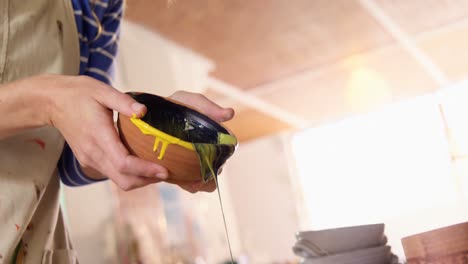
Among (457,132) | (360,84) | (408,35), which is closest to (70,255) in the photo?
(457,132)


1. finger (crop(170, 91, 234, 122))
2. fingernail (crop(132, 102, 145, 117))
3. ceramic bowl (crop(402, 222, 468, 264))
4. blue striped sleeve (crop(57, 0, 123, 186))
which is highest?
blue striped sleeve (crop(57, 0, 123, 186))

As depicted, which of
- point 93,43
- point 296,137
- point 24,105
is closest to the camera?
point 24,105

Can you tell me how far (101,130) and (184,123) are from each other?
170 mm

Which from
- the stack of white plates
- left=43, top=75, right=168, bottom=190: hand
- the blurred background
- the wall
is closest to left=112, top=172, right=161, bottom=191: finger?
left=43, top=75, right=168, bottom=190: hand

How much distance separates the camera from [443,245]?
0.81m

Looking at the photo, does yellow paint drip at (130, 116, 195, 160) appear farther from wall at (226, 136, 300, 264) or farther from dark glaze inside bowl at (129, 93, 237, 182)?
wall at (226, 136, 300, 264)

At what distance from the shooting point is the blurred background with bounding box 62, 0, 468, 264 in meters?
1.79

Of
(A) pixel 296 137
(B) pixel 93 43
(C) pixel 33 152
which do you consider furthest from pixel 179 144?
(A) pixel 296 137

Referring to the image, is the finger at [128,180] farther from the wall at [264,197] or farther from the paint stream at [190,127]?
the wall at [264,197]

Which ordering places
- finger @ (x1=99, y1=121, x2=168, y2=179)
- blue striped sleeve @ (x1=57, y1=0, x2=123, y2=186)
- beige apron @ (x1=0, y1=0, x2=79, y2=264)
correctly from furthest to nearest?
blue striped sleeve @ (x1=57, y1=0, x2=123, y2=186), beige apron @ (x1=0, y1=0, x2=79, y2=264), finger @ (x1=99, y1=121, x2=168, y2=179)

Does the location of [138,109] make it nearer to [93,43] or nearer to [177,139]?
[177,139]

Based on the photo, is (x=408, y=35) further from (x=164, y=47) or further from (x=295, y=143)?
(x=295, y=143)

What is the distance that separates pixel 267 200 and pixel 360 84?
6.71 ft

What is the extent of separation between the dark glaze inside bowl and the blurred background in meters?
0.40
